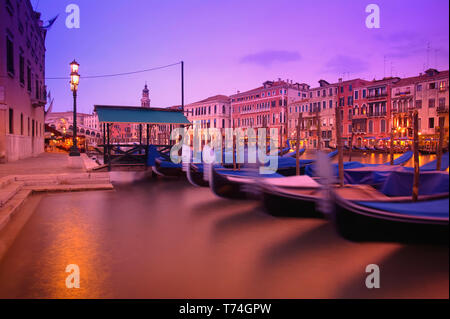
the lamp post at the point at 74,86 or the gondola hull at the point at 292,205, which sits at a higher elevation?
the lamp post at the point at 74,86

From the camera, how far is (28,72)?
632 inches

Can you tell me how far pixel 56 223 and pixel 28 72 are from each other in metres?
14.2

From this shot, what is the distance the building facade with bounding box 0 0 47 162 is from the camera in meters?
11.2

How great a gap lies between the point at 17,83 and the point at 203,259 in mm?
13415

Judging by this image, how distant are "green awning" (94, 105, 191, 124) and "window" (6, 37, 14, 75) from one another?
345cm

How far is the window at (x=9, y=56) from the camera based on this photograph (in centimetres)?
1202

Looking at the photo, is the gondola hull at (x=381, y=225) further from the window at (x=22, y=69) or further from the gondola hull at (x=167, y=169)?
the window at (x=22, y=69)

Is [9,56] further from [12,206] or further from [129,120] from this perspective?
[12,206]

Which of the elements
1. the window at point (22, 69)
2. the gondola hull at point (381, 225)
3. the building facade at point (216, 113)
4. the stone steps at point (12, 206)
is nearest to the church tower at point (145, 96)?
the building facade at point (216, 113)

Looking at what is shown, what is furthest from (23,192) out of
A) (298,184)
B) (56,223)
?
(298,184)

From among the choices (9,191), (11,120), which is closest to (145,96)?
(11,120)

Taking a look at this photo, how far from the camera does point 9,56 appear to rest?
1231 centimetres

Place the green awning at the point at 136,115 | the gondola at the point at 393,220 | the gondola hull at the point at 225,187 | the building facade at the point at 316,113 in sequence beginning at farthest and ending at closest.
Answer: the building facade at the point at 316,113 → the green awning at the point at 136,115 → the gondola hull at the point at 225,187 → the gondola at the point at 393,220

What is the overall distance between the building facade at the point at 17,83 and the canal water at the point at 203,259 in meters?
7.81
